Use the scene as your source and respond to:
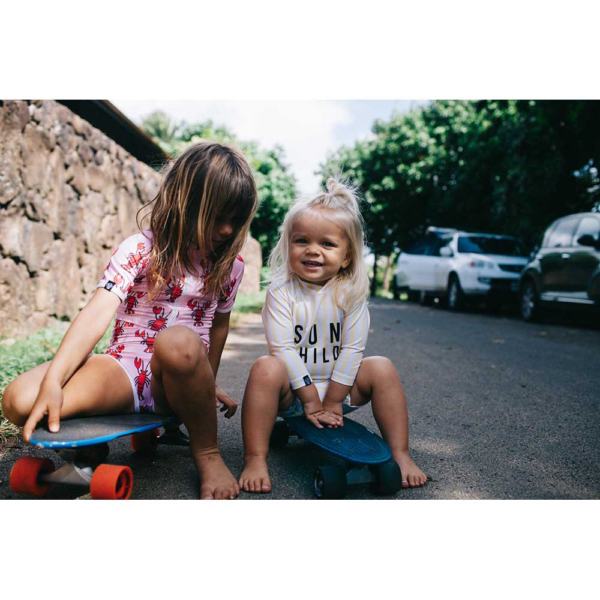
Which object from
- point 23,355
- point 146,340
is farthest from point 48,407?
point 23,355

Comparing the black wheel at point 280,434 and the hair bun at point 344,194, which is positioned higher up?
the hair bun at point 344,194

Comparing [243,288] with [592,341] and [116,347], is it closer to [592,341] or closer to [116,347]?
[592,341]

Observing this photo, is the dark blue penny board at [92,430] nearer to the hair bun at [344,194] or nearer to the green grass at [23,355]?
the green grass at [23,355]

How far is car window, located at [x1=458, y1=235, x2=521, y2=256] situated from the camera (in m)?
11.1

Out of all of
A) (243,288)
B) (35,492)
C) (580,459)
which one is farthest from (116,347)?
(243,288)

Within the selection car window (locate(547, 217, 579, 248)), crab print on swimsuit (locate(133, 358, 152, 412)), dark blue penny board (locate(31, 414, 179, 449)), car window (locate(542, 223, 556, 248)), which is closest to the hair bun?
crab print on swimsuit (locate(133, 358, 152, 412))

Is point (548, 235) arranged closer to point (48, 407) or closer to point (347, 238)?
point (347, 238)

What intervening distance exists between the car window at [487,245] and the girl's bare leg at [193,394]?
9.66 metres

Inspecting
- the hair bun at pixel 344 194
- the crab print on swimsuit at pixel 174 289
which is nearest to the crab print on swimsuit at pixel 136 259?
the crab print on swimsuit at pixel 174 289

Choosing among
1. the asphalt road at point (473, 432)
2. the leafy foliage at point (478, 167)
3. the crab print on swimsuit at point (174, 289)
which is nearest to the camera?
the asphalt road at point (473, 432)

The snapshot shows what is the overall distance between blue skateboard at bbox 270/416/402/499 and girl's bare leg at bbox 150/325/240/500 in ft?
1.07

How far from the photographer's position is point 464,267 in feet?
35.2

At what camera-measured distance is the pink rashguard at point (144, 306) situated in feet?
7.07

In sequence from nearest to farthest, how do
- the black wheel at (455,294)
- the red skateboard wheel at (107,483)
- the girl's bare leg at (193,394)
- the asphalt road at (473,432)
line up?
the red skateboard wheel at (107,483)
the girl's bare leg at (193,394)
the asphalt road at (473,432)
the black wheel at (455,294)
